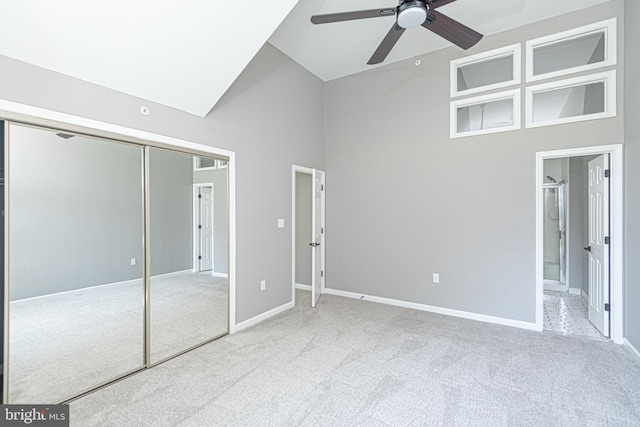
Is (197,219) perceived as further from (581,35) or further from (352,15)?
(581,35)

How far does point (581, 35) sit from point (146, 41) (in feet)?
14.7

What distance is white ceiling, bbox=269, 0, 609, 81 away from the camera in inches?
129

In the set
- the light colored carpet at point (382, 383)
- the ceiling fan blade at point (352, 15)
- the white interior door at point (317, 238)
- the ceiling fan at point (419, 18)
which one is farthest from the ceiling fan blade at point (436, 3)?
the light colored carpet at point (382, 383)

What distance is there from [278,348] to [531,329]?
3023 mm

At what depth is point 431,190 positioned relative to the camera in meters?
4.29

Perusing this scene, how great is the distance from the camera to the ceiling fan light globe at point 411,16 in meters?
2.28

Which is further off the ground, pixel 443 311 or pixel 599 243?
pixel 599 243

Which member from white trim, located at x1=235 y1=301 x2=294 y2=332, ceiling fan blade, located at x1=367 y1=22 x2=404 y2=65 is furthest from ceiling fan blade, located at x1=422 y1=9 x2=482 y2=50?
white trim, located at x1=235 y1=301 x2=294 y2=332

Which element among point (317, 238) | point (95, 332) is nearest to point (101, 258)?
point (95, 332)

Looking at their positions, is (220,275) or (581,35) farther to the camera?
(220,275)

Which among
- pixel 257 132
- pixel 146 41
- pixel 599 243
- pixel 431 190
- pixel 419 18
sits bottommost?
pixel 599 243

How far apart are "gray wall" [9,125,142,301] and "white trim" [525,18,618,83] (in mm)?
4494

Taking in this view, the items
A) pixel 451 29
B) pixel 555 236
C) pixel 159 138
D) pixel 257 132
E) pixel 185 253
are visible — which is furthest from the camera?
pixel 555 236

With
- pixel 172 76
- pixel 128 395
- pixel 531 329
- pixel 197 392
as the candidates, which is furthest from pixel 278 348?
pixel 531 329
